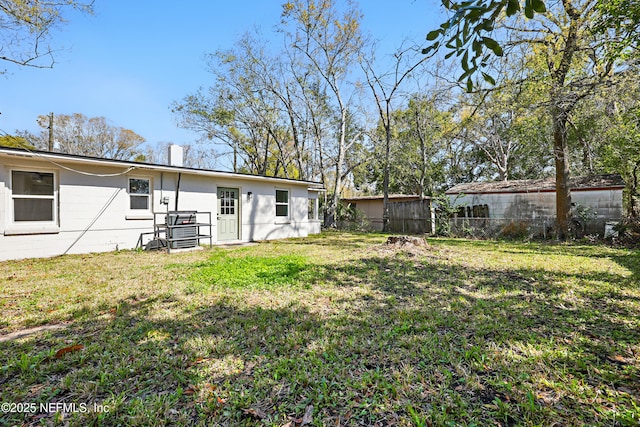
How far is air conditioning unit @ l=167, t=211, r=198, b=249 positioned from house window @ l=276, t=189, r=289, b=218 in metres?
4.25

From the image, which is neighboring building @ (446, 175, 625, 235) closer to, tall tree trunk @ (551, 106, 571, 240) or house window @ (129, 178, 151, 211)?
tall tree trunk @ (551, 106, 571, 240)

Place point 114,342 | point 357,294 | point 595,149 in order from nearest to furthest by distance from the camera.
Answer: point 114,342 < point 357,294 < point 595,149

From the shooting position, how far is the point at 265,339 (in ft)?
9.48

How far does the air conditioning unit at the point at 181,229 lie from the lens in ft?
26.4

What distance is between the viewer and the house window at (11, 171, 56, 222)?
682 centimetres

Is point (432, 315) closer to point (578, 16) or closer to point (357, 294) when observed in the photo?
point (357, 294)

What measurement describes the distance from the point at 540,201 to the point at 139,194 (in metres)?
15.5

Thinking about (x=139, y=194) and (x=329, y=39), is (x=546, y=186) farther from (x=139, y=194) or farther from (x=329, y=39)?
(x=139, y=194)

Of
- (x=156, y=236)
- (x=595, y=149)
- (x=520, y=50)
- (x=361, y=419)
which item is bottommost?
(x=361, y=419)

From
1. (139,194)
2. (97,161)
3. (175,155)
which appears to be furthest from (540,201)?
(97,161)

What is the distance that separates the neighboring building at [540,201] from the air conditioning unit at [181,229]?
11.6 meters

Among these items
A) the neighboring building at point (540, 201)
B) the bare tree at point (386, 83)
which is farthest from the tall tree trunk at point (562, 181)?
the bare tree at point (386, 83)

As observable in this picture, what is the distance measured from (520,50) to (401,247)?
26.8ft

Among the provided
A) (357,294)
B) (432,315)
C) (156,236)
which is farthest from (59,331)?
(156,236)
